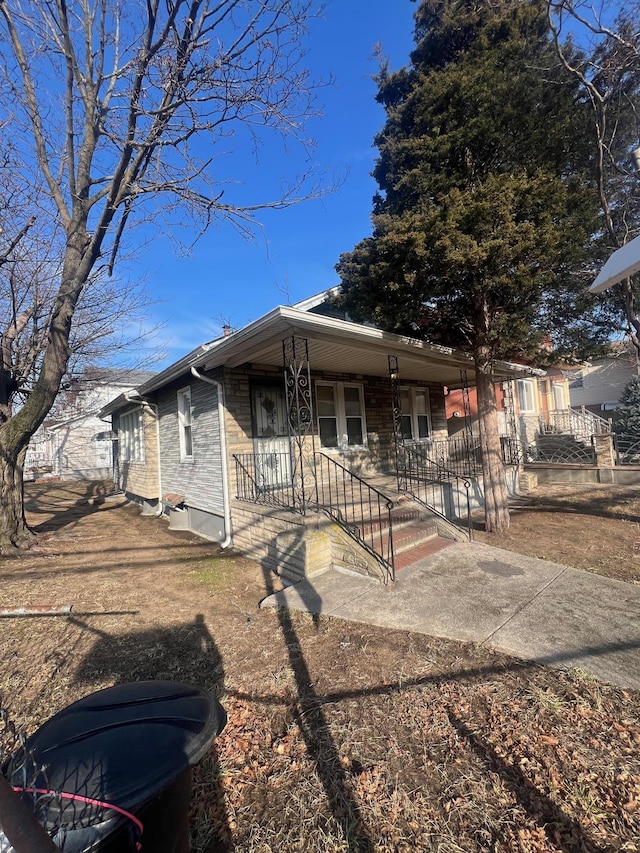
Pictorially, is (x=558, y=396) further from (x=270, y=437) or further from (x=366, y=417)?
(x=270, y=437)

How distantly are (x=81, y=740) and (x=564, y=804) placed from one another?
2.24 metres

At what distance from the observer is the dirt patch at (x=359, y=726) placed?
6.15 feet

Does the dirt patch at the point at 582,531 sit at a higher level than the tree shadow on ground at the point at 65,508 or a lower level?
lower

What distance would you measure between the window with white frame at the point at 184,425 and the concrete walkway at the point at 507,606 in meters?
4.86

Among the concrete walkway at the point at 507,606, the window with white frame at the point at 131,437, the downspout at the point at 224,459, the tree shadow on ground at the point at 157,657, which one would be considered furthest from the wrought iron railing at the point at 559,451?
the window with white frame at the point at 131,437

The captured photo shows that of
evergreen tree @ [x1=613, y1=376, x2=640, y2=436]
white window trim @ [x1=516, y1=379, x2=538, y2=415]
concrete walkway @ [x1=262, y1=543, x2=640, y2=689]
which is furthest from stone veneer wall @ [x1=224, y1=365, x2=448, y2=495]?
evergreen tree @ [x1=613, y1=376, x2=640, y2=436]

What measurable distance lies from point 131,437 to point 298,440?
29.0 feet

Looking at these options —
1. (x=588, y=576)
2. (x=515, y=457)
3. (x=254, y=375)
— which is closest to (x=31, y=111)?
(x=254, y=375)

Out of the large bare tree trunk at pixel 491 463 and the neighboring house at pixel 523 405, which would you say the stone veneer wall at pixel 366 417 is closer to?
the large bare tree trunk at pixel 491 463

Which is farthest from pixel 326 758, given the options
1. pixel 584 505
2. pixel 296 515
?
pixel 584 505

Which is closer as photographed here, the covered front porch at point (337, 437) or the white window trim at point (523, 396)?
the covered front porch at point (337, 437)

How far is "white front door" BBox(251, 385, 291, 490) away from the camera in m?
7.38

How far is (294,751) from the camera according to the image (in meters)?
2.36

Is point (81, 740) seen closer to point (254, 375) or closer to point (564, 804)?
point (564, 804)
